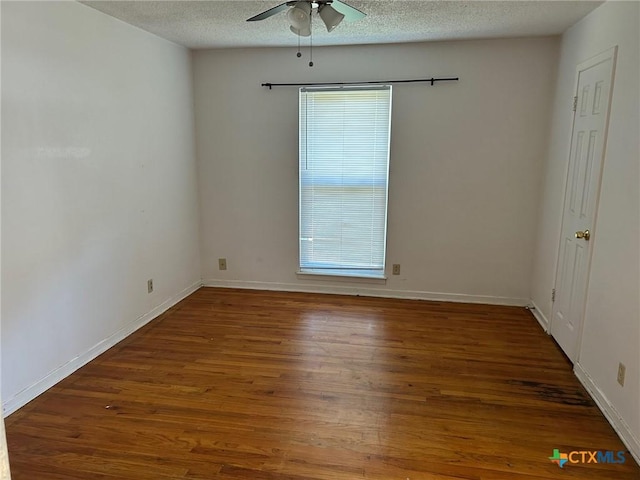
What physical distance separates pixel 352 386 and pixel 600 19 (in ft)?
8.95

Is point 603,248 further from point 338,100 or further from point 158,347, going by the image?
point 158,347

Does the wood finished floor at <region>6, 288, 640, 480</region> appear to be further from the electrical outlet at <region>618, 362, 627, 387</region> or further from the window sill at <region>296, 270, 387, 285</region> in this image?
the window sill at <region>296, 270, 387, 285</region>

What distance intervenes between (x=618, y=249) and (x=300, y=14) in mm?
2115

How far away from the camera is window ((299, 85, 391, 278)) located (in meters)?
4.11

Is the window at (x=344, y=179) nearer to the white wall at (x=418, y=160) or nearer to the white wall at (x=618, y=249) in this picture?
the white wall at (x=418, y=160)

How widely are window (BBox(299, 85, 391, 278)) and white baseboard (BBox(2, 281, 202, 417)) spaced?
1441 millimetres

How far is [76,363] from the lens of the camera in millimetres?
2939

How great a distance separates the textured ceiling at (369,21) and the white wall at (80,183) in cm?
32

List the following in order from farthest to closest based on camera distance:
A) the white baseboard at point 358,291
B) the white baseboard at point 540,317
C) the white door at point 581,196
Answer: the white baseboard at point 358,291, the white baseboard at point 540,317, the white door at point 581,196

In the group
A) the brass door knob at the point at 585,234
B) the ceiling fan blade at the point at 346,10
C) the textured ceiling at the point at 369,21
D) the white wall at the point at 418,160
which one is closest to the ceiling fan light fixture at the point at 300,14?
the ceiling fan blade at the point at 346,10

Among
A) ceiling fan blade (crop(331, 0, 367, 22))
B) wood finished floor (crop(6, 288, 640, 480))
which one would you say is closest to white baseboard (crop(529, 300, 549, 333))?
wood finished floor (crop(6, 288, 640, 480))

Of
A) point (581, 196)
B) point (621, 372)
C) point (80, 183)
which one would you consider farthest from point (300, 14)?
point (621, 372)

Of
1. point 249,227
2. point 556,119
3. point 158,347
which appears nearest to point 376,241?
point 249,227

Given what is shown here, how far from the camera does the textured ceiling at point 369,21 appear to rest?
2.85 meters
